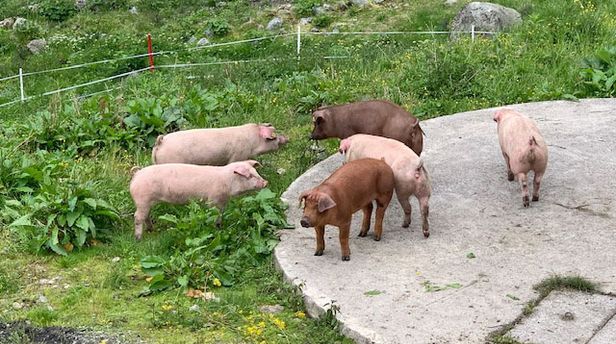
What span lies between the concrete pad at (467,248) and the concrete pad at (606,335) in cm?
54

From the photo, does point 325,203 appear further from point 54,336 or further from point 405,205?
point 54,336

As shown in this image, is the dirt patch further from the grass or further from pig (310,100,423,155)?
pig (310,100,423,155)

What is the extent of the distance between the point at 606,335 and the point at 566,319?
1.01 feet

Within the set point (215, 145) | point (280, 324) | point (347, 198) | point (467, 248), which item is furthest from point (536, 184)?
point (215, 145)

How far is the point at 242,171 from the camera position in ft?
26.3

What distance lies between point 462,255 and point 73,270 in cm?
328

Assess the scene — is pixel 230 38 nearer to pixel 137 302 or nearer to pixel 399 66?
pixel 399 66

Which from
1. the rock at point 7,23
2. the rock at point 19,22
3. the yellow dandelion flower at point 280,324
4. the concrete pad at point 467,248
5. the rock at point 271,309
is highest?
the concrete pad at point 467,248

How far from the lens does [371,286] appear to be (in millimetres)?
6695

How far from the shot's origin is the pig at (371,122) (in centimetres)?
856

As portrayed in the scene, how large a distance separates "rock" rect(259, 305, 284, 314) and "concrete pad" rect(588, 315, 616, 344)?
2242 mm

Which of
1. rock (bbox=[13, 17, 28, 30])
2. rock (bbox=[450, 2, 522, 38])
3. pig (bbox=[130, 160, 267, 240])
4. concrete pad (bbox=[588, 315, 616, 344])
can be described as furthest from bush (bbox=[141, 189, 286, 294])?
rock (bbox=[13, 17, 28, 30])

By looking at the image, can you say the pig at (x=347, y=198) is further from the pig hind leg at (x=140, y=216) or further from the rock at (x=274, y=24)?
the rock at (x=274, y=24)

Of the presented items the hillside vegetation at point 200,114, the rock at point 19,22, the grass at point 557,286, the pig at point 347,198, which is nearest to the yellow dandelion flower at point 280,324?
the hillside vegetation at point 200,114
